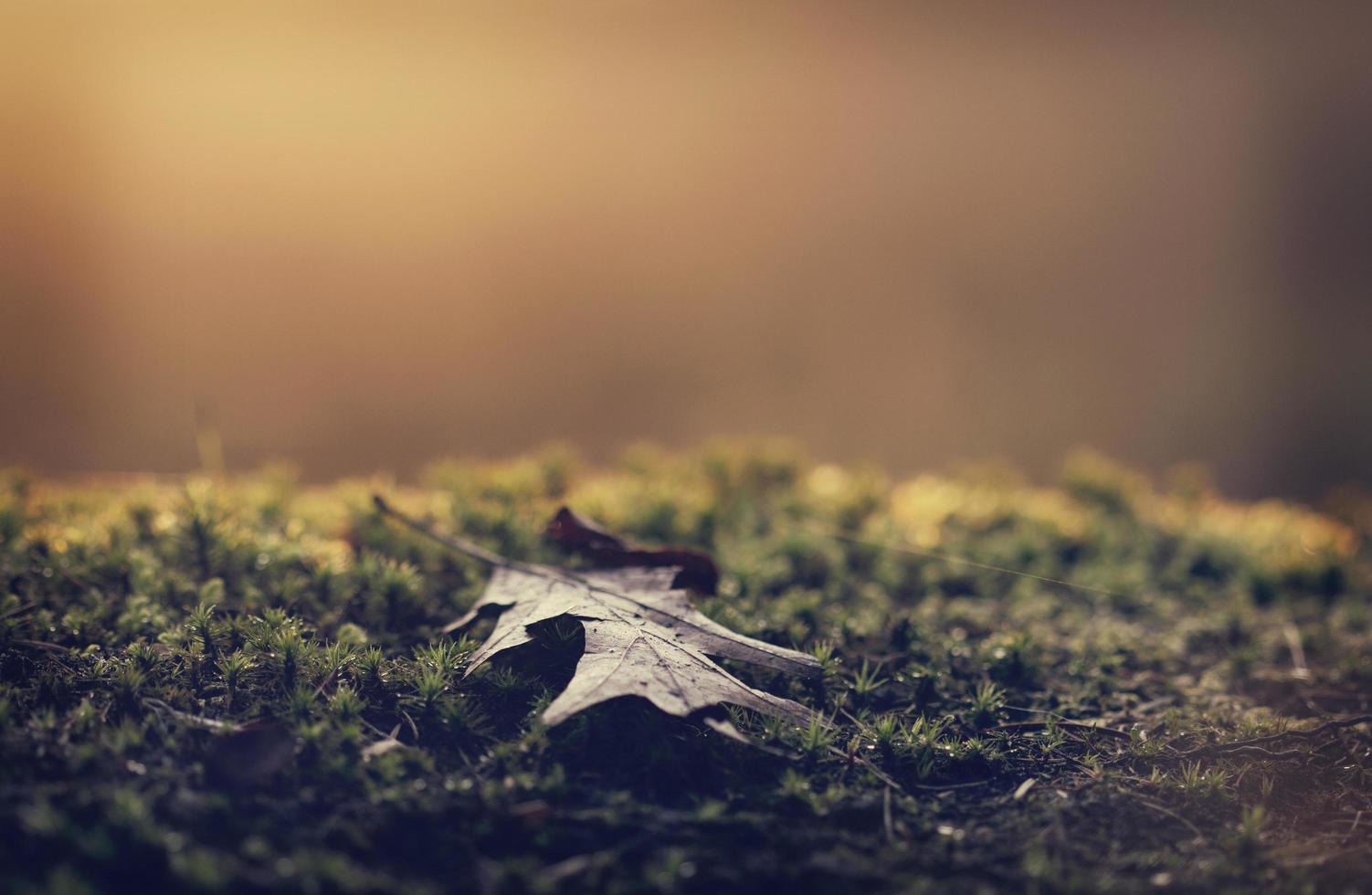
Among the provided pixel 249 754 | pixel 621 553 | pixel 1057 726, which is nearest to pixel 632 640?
pixel 621 553

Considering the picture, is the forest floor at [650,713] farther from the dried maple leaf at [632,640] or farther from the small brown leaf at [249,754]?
the dried maple leaf at [632,640]

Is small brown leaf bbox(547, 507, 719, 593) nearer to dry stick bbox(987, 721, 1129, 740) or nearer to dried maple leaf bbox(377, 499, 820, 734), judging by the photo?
dried maple leaf bbox(377, 499, 820, 734)

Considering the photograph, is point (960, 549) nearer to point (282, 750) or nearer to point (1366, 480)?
point (282, 750)

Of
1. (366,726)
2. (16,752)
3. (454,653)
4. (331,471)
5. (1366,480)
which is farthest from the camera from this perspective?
(1366,480)

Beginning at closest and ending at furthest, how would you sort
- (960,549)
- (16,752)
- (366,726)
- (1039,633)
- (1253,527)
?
(16,752) → (366,726) → (1039,633) → (960,549) → (1253,527)

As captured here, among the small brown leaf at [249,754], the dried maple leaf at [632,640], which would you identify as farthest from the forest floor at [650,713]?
the dried maple leaf at [632,640]

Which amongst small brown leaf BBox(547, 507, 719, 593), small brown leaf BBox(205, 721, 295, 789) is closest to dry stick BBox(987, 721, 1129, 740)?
small brown leaf BBox(547, 507, 719, 593)

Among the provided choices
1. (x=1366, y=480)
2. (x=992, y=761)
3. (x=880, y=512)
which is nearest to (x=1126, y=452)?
(x=1366, y=480)
